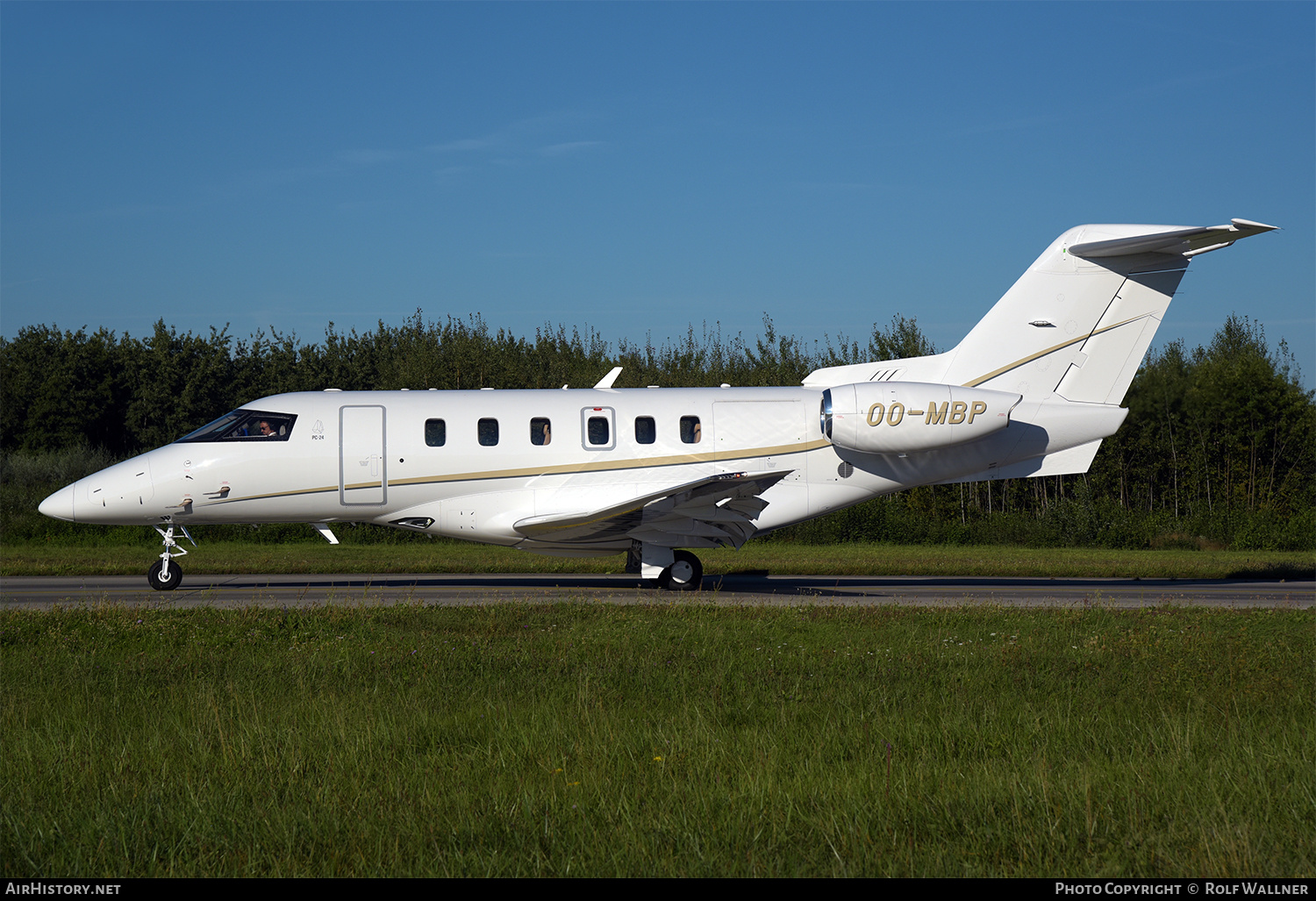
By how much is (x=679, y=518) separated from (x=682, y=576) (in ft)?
3.38

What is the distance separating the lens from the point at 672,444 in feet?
52.3

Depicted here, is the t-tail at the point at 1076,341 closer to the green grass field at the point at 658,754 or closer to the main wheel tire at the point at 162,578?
the green grass field at the point at 658,754

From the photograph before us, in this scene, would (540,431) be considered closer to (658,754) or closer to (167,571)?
(167,571)

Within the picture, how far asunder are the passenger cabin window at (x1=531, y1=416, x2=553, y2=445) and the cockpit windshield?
3.77 meters

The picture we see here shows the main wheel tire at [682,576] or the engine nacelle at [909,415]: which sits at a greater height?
the engine nacelle at [909,415]

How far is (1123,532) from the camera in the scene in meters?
27.0

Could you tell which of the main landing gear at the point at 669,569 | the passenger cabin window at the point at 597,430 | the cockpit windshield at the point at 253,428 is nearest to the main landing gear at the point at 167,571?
the cockpit windshield at the point at 253,428

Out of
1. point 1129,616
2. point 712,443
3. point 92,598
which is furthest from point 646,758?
point 92,598

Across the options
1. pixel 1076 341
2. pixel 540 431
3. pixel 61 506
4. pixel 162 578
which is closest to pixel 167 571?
pixel 162 578

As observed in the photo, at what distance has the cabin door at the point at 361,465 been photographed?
15781mm

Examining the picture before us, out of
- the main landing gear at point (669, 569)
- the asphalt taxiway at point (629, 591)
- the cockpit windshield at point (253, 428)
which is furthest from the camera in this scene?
the cockpit windshield at point (253, 428)

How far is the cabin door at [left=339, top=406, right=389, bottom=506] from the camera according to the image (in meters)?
15.8

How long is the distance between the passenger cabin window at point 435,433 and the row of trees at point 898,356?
46.7 feet
